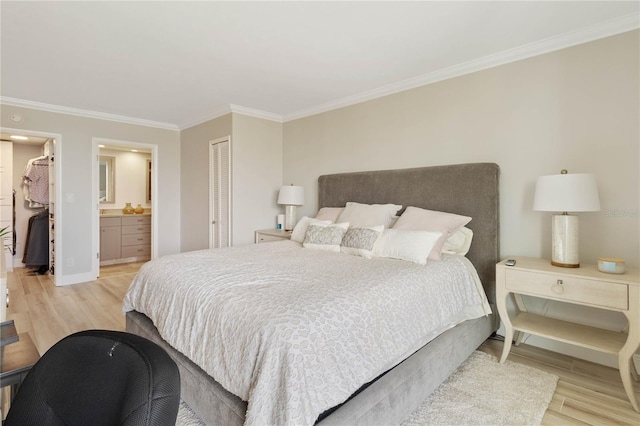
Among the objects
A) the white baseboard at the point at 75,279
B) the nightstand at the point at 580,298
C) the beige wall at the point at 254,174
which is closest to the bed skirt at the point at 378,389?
the nightstand at the point at 580,298

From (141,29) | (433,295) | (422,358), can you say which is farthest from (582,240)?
(141,29)

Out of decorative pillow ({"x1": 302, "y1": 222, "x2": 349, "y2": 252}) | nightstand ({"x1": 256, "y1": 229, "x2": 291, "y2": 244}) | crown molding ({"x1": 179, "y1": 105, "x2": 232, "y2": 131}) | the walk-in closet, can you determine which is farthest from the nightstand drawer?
the walk-in closet

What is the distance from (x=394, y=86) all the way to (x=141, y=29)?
2320 millimetres

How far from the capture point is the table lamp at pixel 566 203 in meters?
1.99

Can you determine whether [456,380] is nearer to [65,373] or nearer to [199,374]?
[199,374]

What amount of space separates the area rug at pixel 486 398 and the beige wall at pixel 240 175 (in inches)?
106

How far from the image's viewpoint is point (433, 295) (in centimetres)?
188

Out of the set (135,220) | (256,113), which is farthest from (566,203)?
(135,220)

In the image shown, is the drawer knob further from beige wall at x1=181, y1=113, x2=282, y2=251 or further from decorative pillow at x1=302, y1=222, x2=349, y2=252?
beige wall at x1=181, y1=113, x2=282, y2=251

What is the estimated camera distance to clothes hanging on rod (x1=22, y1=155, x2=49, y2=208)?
5.15 meters

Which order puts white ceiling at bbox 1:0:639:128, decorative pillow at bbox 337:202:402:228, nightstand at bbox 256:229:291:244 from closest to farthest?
1. white ceiling at bbox 1:0:639:128
2. decorative pillow at bbox 337:202:402:228
3. nightstand at bbox 256:229:291:244

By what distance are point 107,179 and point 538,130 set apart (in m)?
7.00

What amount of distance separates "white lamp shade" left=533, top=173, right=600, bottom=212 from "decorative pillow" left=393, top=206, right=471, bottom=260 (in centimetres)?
64

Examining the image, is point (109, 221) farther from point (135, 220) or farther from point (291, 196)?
point (291, 196)
